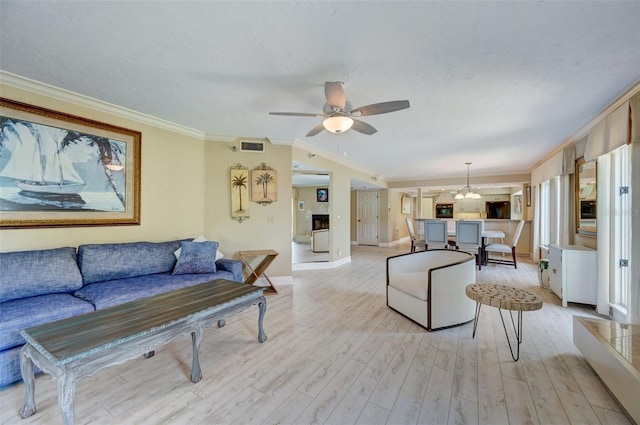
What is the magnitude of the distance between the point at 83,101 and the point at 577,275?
20.5 feet

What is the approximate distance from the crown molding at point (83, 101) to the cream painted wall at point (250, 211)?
64 centimetres

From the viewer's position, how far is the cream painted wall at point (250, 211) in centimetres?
404

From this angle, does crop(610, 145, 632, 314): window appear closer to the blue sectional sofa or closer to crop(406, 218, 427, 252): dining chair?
crop(406, 218, 427, 252): dining chair

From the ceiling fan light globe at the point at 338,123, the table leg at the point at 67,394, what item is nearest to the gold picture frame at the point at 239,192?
the ceiling fan light globe at the point at 338,123

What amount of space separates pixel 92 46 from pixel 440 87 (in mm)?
2934

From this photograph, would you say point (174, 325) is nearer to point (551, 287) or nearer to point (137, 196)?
point (137, 196)

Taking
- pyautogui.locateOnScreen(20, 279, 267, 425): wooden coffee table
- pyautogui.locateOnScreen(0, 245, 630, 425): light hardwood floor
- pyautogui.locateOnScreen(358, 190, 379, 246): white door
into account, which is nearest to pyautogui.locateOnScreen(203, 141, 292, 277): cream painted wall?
pyautogui.locateOnScreen(0, 245, 630, 425): light hardwood floor

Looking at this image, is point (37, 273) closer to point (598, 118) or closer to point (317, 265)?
point (317, 265)

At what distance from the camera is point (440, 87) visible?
246 cm

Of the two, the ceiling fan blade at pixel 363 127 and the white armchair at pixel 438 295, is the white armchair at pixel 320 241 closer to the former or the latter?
the white armchair at pixel 438 295

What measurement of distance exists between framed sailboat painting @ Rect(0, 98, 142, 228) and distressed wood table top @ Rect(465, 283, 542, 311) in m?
3.91

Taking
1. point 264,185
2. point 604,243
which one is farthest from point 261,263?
point 604,243

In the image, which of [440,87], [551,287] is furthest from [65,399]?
[551,287]

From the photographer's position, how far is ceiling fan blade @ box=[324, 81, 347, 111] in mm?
1977
